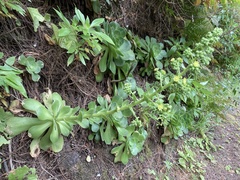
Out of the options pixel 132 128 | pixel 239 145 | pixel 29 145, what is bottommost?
pixel 239 145

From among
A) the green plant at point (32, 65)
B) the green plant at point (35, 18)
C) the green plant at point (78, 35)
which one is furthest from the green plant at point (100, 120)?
the green plant at point (35, 18)

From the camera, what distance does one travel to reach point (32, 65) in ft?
4.97

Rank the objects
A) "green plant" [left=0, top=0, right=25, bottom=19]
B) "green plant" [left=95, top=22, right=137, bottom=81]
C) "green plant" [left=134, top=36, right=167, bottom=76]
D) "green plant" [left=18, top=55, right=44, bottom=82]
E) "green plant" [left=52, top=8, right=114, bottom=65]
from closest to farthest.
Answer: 1. "green plant" [left=0, top=0, right=25, bottom=19]
2. "green plant" [left=18, top=55, right=44, bottom=82]
3. "green plant" [left=52, top=8, right=114, bottom=65]
4. "green plant" [left=95, top=22, right=137, bottom=81]
5. "green plant" [left=134, top=36, right=167, bottom=76]

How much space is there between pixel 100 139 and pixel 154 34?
48.7 inches

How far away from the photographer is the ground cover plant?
142 cm

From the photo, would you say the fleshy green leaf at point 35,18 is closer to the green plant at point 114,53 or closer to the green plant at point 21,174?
the green plant at point 114,53

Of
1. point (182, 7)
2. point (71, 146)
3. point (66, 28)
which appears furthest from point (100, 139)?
point (182, 7)

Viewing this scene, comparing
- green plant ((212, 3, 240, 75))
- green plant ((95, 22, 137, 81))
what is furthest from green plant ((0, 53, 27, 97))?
green plant ((212, 3, 240, 75))

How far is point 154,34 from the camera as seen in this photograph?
8.25 feet

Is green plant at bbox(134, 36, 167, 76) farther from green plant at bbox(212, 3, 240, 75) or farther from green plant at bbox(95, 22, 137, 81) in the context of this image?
green plant at bbox(212, 3, 240, 75)

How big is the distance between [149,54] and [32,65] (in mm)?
1107

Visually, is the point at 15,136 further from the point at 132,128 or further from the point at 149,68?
the point at 149,68

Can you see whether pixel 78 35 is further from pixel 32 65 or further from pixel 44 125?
pixel 44 125

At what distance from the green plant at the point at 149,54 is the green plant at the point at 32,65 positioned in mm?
960
